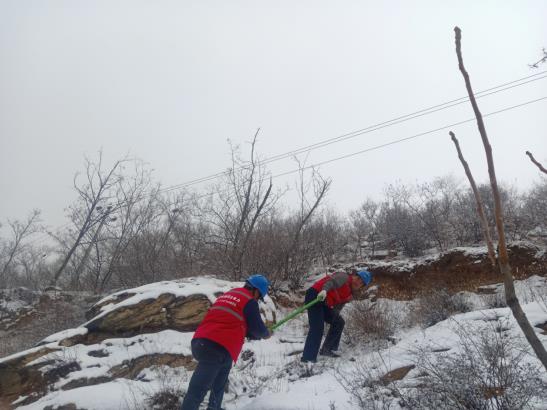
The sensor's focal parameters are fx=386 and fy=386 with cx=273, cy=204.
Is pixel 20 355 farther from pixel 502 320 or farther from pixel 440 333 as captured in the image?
pixel 502 320

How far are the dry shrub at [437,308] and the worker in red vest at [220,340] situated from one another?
3.57 metres

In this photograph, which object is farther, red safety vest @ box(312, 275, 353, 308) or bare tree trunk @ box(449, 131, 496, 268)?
red safety vest @ box(312, 275, 353, 308)

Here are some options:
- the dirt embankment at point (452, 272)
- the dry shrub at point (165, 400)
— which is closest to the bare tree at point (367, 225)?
the dirt embankment at point (452, 272)

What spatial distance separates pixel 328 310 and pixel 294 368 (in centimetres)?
102

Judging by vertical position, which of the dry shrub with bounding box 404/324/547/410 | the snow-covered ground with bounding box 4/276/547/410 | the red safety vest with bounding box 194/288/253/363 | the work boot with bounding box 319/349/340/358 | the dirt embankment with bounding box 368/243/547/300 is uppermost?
the red safety vest with bounding box 194/288/253/363

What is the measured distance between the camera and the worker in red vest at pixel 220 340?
361 cm

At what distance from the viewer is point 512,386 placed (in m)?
2.79

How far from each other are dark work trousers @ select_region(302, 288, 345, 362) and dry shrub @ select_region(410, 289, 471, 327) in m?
1.57

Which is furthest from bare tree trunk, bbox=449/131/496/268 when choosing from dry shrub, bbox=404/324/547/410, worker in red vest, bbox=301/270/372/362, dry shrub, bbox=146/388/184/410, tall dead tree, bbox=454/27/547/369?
worker in red vest, bbox=301/270/372/362

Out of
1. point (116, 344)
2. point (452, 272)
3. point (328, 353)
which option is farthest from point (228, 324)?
point (452, 272)

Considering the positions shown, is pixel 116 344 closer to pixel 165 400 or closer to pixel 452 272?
pixel 165 400

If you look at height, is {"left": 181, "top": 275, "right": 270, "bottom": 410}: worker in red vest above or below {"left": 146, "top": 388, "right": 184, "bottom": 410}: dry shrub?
above

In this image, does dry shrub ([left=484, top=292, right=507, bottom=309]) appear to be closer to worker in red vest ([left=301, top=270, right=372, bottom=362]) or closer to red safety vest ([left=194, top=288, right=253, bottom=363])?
worker in red vest ([left=301, top=270, right=372, bottom=362])

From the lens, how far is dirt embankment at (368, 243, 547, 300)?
8.73m
